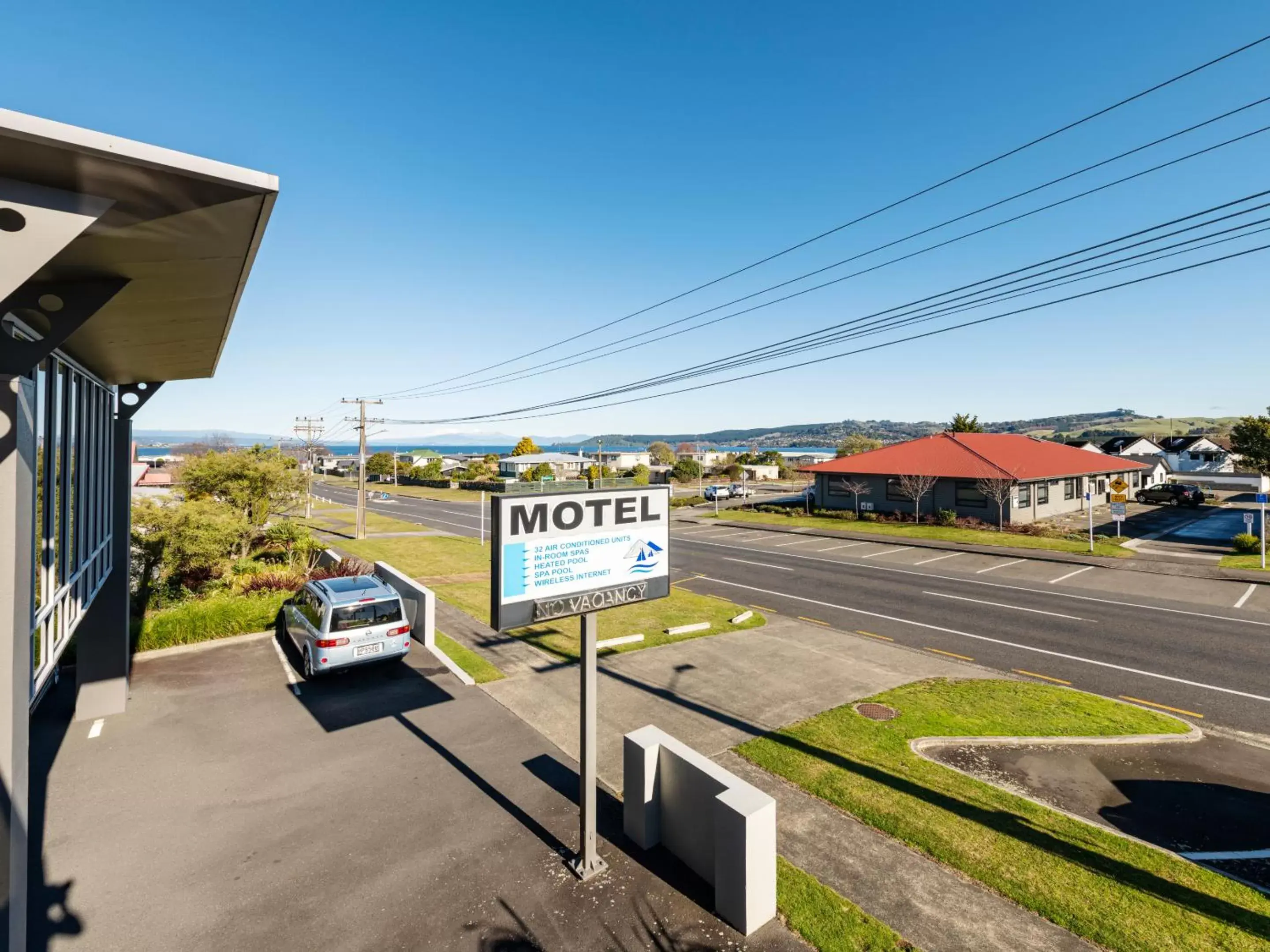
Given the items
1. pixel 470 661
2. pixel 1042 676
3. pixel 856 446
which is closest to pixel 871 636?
pixel 1042 676

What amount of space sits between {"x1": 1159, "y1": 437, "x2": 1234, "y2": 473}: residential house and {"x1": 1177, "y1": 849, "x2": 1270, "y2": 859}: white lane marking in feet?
279

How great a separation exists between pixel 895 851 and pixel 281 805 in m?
7.46

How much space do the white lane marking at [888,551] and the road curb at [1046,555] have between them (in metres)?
0.74

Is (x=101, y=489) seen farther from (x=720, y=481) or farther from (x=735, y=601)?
(x=720, y=481)

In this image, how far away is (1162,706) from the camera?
35.3ft

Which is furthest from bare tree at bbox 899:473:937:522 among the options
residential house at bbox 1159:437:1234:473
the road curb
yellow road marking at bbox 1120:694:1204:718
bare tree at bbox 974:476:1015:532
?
residential house at bbox 1159:437:1234:473

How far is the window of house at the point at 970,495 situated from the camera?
1348 inches

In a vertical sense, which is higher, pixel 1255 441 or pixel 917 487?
pixel 1255 441

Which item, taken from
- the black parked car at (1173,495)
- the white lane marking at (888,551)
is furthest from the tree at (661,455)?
the white lane marking at (888,551)

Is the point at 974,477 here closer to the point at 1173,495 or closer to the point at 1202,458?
the point at 1173,495

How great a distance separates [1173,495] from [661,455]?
75.9 meters

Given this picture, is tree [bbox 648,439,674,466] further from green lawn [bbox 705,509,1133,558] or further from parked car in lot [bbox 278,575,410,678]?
parked car in lot [bbox 278,575,410,678]

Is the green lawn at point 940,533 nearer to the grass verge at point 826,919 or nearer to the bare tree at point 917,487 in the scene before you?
the bare tree at point 917,487

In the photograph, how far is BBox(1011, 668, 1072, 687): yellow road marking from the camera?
472 inches
